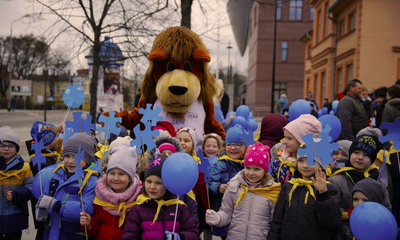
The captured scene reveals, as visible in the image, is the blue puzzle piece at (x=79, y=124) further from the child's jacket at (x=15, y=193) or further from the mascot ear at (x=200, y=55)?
the mascot ear at (x=200, y=55)

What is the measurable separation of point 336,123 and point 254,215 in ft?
5.61

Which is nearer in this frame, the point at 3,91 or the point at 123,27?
the point at 123,27

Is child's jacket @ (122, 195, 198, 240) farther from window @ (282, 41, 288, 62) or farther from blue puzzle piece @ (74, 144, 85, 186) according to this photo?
window @ (282, 41, 288, 62)

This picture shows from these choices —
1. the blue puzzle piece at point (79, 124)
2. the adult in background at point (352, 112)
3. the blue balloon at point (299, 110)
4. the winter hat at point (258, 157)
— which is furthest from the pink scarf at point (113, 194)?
the adult in background at point (352, 112)

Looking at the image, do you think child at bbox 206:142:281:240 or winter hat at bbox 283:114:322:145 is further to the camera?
winter hat at bbox 283:114:322:145

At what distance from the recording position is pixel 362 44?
15125 mm

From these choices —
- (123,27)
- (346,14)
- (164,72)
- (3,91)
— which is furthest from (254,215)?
(3,91)

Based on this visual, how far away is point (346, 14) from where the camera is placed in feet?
57.1

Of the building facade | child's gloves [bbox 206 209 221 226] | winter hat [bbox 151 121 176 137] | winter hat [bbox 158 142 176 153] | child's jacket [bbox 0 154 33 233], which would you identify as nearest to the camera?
child's gloves [bbox 206 209 221 226]

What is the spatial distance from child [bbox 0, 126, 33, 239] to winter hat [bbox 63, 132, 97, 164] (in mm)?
761

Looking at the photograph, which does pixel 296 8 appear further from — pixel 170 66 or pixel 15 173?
pixel 15 173

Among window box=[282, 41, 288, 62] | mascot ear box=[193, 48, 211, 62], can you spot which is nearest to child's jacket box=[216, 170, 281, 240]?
mascot ear box=[193, 48, 211, 62]

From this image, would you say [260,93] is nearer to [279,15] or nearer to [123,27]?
[279,15]

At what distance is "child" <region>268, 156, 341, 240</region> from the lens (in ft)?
7.75
